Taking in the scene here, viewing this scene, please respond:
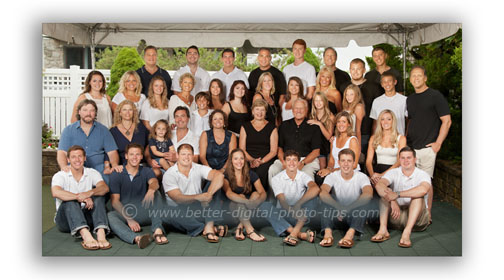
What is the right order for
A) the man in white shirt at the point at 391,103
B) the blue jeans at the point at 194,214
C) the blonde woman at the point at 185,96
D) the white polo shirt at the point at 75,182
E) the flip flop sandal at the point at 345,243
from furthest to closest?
1. the blonde woman at the point at 185,96
2. the man in white shirt at the point at 391,103
3. the blue jeans at the point at 194,214
4. the white polo shirt at the point at 75,182
5. the flip flop sandal at the point at 345,243

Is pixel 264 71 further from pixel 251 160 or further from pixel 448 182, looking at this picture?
pixel 448 182

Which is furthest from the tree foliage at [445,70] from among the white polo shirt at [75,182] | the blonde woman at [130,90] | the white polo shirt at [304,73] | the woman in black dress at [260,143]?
the white polo shirt at [75,182]

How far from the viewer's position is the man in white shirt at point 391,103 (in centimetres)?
681

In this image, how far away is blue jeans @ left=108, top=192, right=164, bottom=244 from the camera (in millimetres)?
6629

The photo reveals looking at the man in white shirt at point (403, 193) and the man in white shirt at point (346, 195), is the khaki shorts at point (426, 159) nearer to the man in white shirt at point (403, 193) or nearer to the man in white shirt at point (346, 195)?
the man in white shirt at point (403, 193)

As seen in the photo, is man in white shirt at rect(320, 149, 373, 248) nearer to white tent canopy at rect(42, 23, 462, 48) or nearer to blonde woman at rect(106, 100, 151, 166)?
white tent canopy at rect(42, 23, 462, 48)

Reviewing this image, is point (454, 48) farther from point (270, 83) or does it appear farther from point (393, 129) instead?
point (270, 83)

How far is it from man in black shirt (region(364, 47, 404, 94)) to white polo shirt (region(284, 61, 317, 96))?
60cm

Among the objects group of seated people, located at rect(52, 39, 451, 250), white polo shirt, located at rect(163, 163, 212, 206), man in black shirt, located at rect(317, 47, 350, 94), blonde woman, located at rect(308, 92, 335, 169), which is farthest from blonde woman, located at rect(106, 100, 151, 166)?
man in black shirt, located at rect(317, 47, 350, 94)

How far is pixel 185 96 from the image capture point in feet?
22.9

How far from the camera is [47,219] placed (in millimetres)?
6742

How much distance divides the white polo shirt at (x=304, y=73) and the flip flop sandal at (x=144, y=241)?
229 centimetres

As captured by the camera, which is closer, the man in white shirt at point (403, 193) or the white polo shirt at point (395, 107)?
the man in white shirt at point (403, 193)

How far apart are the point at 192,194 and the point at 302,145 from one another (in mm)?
1303
